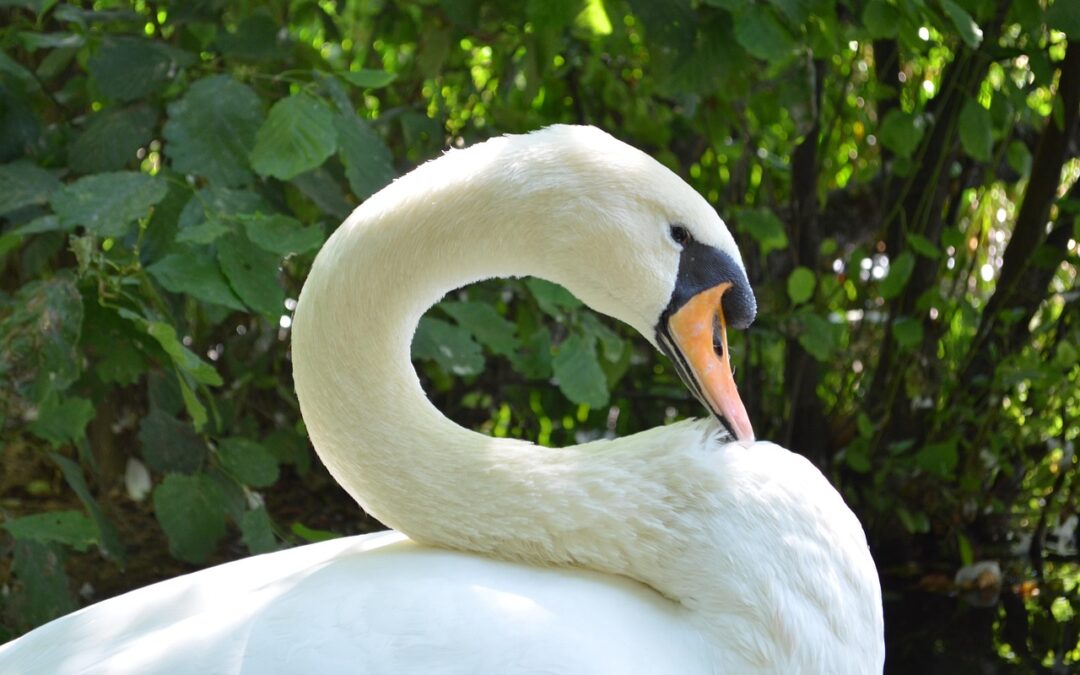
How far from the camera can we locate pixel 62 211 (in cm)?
206

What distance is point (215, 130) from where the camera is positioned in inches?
89.5

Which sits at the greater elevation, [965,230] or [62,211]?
[62,211]

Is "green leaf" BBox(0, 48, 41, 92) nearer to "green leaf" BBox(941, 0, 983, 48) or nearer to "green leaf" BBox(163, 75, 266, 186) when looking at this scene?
"green leaf" BBox(163, 75, 266, 186)

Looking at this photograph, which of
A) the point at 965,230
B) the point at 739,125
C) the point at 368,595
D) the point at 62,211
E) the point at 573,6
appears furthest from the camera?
the point at 965,230

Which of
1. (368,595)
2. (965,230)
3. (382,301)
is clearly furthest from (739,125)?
(368,595)

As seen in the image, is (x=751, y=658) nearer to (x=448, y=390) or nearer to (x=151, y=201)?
(x=151, y=201)

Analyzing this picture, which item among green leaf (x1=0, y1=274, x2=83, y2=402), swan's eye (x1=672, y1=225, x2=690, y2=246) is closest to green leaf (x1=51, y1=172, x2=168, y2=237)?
green leaf (x1=0, y1=274, x2=83, y2=402)

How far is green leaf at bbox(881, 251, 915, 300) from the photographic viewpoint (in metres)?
3.12

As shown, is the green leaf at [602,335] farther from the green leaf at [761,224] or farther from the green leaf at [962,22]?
the green leaf at [962,22]

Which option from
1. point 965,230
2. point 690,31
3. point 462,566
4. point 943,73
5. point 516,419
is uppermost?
point 690,31

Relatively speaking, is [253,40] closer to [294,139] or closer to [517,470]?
[294,139]

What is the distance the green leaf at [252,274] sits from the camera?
2115mm

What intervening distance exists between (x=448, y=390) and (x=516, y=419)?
0.22 meters

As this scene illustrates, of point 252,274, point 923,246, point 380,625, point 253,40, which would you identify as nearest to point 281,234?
point 252,274
